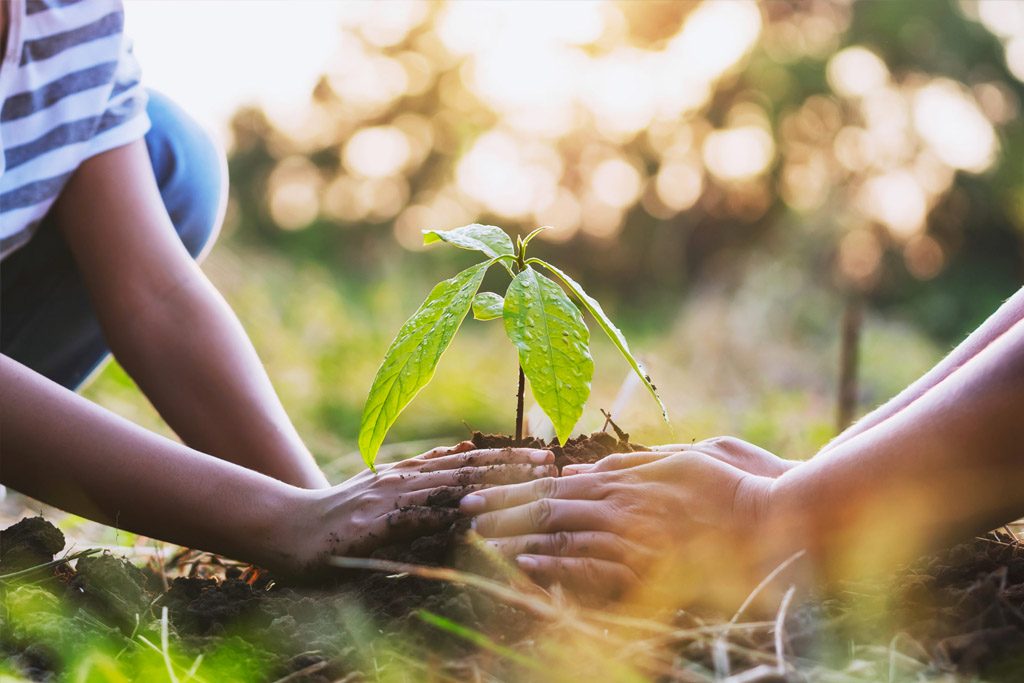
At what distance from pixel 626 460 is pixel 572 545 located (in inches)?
6.0

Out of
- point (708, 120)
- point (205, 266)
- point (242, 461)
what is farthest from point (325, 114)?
point (242, 461)

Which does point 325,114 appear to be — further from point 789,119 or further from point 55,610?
point 55,610

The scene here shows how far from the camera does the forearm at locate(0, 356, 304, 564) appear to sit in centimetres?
112

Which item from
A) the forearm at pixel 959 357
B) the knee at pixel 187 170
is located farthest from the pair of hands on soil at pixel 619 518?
the knee at pixel 187 170

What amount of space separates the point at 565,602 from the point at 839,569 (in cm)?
35

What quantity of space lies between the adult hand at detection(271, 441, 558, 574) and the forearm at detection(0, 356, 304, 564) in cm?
3

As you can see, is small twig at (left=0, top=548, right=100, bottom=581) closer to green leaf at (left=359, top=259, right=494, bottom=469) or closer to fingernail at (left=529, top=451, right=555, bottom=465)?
green leaf at (left=359, top=259, right=494, bottom=469)

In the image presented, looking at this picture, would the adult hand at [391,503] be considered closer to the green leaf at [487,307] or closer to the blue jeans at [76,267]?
the green leaf at [487,307]

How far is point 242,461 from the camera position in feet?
5.14

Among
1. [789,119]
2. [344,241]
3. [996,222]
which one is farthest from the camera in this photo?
[344,241]

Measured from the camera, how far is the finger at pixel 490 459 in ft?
3.92

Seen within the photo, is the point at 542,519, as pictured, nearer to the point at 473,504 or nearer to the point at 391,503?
the point at 473,504

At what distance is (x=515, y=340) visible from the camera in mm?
1025

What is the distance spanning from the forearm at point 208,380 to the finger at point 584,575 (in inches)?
24.7
